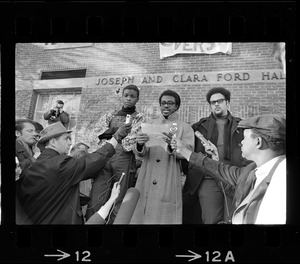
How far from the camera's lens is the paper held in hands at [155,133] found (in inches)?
217

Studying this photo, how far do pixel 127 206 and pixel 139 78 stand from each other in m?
1.25

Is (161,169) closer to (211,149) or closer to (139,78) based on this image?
(211,149)

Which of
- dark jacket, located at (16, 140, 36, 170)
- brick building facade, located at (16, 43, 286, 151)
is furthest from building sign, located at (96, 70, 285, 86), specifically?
dark jacket, located at (16, 140, 36, 170)

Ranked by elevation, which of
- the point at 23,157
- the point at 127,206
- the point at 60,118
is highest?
the point at 60,118

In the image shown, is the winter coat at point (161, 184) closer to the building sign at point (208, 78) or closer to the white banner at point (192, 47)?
the building sign at point (208, 78)

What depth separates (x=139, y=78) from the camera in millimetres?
Answer: 5453

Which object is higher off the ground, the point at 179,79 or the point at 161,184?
the point at 179,79
